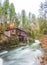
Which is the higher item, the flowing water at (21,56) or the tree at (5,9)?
the tree at (5,9)

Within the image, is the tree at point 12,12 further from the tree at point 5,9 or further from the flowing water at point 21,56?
the flowing water at point 21,56

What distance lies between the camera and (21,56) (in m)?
1.56

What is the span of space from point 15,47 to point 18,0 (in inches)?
18.6

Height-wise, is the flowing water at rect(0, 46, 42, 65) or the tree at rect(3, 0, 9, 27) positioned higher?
the tree at rect(3, 0, 9, 27)

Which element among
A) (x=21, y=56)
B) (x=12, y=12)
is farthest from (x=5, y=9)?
(x=21, y=56)

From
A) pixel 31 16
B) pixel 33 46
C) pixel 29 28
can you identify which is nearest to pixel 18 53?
pixel 33 46

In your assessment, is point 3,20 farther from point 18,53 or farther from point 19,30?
point 18,53

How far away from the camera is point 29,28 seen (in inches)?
63.3

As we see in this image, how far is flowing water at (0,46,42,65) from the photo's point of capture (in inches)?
60.4

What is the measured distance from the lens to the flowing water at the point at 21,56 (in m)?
1.54

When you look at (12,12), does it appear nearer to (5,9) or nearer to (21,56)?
(5,9)

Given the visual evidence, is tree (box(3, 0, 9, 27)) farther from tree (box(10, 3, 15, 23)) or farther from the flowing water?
the flowing water

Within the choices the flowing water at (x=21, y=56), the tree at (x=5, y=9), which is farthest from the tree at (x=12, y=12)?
the flowing water at (x=21, y=56)

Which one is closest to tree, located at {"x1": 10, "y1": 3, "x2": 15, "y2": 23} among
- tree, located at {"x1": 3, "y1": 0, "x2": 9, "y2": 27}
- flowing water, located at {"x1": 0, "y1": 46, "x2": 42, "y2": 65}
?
tree, located at {"x1": 3, "y1": 0, "x2": 9, "y2": 27}
